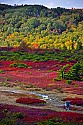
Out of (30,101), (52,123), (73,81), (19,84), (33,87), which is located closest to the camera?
(52,123)

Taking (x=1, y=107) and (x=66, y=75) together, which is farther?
(x=66, y=75)

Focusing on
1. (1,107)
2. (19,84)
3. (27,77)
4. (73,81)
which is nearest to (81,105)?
(1,107)

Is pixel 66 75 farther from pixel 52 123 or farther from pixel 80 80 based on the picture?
pixel 52 123

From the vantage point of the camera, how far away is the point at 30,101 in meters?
36.0

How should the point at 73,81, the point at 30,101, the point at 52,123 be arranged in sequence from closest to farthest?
the point at 52,123 < the point at 30,101 < the point at 73,81

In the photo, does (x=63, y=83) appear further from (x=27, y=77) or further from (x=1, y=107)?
(x=1, y=107)

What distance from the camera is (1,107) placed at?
96.7 feet

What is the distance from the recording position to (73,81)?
6016cm

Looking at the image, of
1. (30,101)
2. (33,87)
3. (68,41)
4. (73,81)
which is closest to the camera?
(30,101)

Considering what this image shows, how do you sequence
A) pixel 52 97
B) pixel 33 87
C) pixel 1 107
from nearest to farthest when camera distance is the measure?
1. pixel 1 107
2. pixel 52 97
3. pixel 33 87

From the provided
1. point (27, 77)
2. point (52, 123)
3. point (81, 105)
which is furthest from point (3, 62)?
point (52, 123)

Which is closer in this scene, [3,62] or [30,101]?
[30,101]

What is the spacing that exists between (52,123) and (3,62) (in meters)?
68.1

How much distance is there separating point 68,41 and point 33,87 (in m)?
92.5
